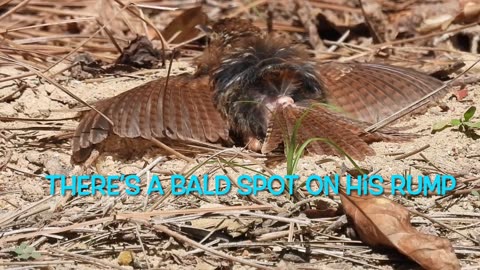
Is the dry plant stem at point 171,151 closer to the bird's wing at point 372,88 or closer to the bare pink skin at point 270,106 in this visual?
the bare pink skin at point 270,106

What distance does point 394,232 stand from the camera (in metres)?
2.72

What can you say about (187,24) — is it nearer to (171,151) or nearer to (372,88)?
(372,88)

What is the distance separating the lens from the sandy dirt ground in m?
2.80

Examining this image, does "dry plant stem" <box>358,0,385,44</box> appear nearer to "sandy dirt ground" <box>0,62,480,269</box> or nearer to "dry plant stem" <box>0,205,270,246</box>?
"sandy dirt ground" <box>0,62,480,269</box>

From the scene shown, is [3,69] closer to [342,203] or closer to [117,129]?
[117,129]

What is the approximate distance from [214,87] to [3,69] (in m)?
1.23

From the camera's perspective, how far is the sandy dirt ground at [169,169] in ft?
9.18

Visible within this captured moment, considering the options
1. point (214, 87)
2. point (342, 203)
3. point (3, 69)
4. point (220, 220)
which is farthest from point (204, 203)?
point (3, 69)

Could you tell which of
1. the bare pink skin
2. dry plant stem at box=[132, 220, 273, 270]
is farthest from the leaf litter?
the bare pink skin

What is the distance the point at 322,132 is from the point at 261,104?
0.36 metres

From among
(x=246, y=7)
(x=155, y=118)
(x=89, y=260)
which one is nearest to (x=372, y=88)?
(x=155, y=118)

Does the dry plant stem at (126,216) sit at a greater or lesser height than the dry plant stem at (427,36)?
lesser

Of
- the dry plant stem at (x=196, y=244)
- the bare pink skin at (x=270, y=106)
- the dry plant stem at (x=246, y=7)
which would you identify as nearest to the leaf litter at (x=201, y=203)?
the dry plant stem at (x=196, y=244)

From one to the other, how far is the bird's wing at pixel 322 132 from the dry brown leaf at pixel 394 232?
535 millimetres
